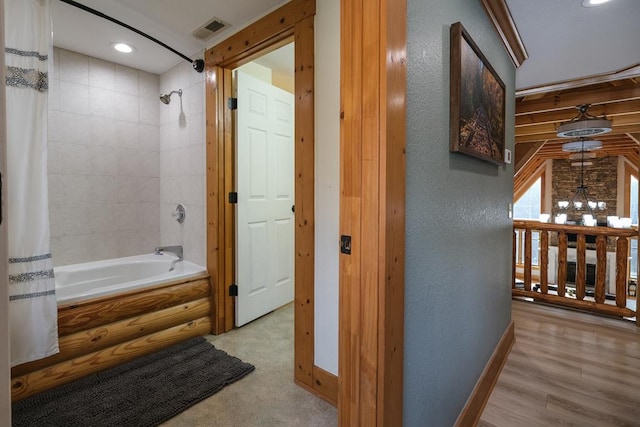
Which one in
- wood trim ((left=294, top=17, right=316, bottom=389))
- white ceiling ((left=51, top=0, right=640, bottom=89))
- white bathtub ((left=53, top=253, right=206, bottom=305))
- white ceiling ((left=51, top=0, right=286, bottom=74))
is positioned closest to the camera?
wood trim ((left=294, top=17, right=316, bottom=389))

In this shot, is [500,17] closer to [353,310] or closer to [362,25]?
[362,25]

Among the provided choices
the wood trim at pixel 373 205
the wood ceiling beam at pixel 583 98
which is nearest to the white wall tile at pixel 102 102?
the wood trim at pixel 373 205

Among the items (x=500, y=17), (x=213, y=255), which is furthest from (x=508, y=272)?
(x=213, y=255)

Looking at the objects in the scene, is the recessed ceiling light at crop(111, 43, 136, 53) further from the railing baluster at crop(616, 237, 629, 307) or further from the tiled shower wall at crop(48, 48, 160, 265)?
the railing baluster at crop(616, 237, 629, 307)

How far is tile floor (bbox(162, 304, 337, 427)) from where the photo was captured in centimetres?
153

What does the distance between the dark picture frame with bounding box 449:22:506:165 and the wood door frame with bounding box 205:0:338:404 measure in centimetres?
77

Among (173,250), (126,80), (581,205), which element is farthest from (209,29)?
(581,205)

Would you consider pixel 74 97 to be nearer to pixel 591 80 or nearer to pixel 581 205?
pixel 591 80

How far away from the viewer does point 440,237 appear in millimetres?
1206

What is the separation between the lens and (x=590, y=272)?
7145 mm

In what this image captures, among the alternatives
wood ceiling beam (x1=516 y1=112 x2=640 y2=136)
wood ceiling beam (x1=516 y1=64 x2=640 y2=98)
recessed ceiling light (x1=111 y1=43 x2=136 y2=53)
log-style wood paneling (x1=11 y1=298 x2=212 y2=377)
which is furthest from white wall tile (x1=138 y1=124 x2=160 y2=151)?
Answer: wood ceiling beam (x1=516 y1=112 x2=640 y2=136)

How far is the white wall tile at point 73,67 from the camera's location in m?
2.56

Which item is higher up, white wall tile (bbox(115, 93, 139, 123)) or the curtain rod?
the curtain rod

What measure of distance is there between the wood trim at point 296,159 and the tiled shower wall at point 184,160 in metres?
0.20
